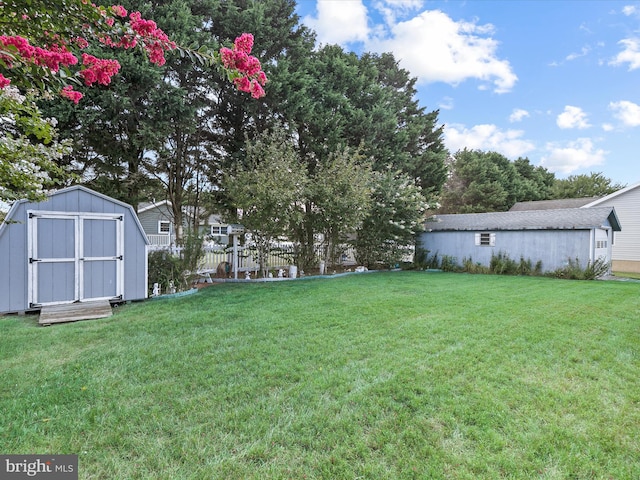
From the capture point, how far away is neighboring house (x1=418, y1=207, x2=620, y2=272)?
33.9ft

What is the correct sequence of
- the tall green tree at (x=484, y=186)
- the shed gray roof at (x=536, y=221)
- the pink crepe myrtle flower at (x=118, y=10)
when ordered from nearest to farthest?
the pink crepe myrtle flower at (x=118, y=10)
the shed gray roof at (x=536, y=221)
the tall green tree at (x=484, y=186)

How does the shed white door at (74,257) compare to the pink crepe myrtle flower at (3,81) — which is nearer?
the pink crepe myrtle flower at (3,81)

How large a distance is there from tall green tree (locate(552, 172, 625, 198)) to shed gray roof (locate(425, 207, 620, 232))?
21.0m

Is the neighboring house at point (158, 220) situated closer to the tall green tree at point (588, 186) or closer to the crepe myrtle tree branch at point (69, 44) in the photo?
the crepe myrtle tree branch at point (69, 44)

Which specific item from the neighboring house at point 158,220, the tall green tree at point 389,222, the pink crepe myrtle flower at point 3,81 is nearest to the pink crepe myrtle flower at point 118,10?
the pink crepe myrtle flower at point 3,81

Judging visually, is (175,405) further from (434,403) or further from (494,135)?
(494,135)

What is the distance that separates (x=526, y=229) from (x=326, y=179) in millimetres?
7565

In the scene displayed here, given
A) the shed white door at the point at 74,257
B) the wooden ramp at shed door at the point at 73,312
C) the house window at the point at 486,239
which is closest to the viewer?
the wooden ramp at shed door at the point at 73,312

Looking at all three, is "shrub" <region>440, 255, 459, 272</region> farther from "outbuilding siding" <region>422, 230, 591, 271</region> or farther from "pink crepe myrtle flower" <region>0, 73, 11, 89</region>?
"pink crepe myrtle flower" <region>0, 73, 11, 89</region>

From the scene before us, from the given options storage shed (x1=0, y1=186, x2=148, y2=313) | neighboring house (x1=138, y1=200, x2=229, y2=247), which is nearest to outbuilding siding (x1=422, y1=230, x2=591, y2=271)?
neighboring house (x1=138, y1=200, x2=229, y2=247)

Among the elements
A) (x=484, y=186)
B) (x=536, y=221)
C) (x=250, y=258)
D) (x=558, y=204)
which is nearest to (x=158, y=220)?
(x=250, y=258)

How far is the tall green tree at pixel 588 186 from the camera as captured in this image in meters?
27.9

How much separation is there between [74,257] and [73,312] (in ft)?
3.50

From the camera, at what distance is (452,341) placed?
3678 mm
